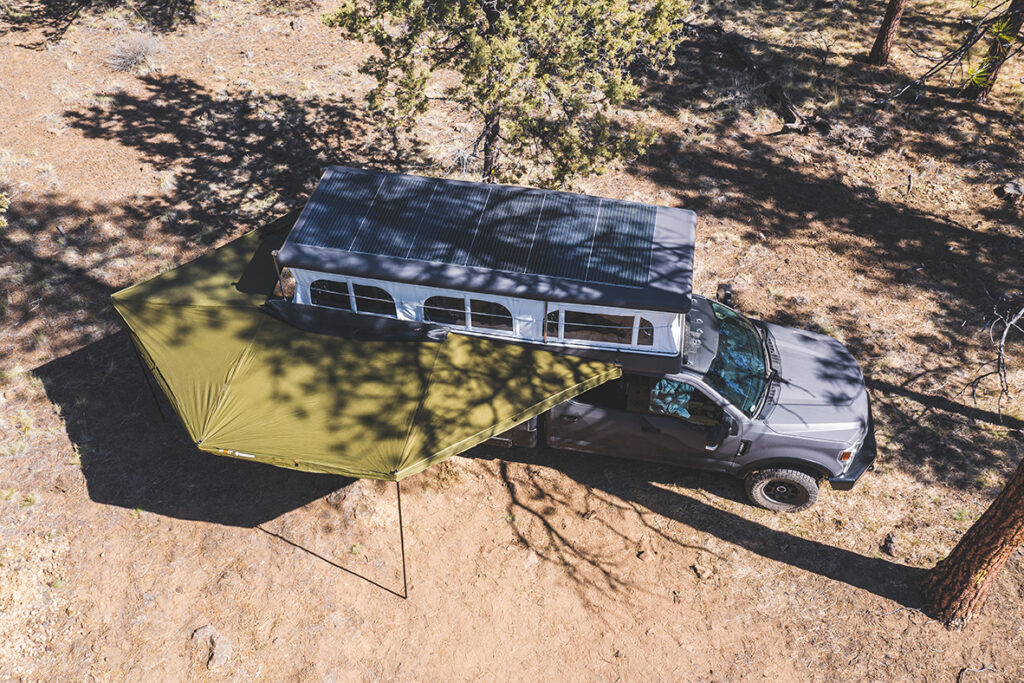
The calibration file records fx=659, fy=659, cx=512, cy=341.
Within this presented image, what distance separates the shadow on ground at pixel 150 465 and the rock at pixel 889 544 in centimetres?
740

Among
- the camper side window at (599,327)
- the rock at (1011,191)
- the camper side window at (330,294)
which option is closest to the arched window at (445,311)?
the camper side window at (330,294)

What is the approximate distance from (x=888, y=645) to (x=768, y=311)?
6007 mm

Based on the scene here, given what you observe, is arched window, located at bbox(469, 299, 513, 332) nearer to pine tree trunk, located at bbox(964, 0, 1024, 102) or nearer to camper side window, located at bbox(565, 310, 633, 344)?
camper side window, located at bbox(565, 310, 633, 344)

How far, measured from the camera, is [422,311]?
28.6 feet

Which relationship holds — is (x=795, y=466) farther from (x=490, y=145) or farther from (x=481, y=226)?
(x=490, y=145)

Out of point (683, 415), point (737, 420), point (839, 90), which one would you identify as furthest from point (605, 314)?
point (839, 90)

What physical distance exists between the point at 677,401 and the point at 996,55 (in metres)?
4.86

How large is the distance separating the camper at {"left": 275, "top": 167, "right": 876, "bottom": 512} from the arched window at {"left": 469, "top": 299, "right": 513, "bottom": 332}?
0.05ft

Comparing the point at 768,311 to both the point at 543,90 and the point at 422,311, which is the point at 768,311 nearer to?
the point at 543,90

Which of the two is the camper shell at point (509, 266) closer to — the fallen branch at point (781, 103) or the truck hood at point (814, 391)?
the truck hood at point (814, 391)

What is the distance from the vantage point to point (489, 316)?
857 cm

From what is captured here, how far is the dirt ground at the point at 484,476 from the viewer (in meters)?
7.78

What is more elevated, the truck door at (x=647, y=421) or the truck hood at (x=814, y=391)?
the truck hood at (x=814, y=391)

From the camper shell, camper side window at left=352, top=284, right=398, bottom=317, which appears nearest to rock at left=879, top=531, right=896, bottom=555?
the camper shell
